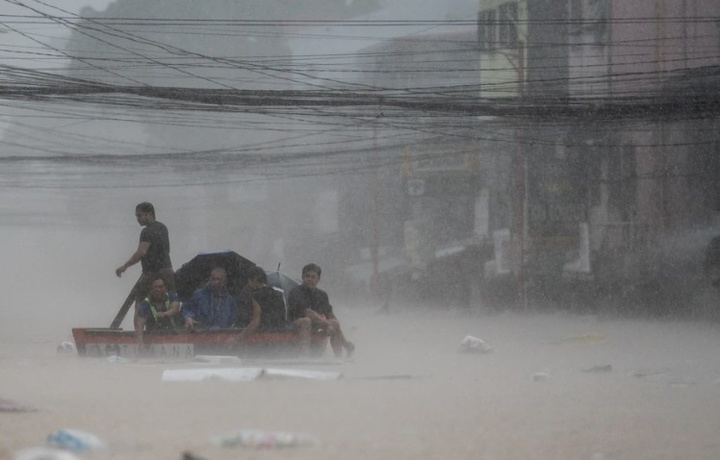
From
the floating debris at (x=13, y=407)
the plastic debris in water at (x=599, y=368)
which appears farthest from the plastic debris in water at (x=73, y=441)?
the plastic debris in water at (x=599, y=368)

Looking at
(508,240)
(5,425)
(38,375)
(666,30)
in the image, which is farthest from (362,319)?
(5,425)

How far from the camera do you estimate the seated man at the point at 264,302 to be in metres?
14.9

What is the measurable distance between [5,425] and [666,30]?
76.7 feet

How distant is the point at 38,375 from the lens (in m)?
12.1

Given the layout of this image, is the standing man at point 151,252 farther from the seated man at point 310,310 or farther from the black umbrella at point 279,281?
the black umbrella at point 279,281

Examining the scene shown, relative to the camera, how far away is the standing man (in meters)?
14.6

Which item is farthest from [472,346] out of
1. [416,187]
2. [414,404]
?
[416,187]

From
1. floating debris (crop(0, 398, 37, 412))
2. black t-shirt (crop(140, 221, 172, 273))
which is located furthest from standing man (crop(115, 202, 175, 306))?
floating debris (crop(0, 398, 37, 412))

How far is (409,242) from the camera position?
129 feet

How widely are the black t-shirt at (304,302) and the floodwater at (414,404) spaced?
0.80m

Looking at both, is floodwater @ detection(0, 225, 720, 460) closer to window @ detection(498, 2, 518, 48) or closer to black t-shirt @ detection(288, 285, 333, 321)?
black t-shirt @ detection(288, 285, 333, 321)

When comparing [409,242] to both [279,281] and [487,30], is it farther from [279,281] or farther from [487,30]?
[279,281]

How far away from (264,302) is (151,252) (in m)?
1.47

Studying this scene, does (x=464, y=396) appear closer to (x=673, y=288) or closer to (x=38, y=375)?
(x=38, y=375)
